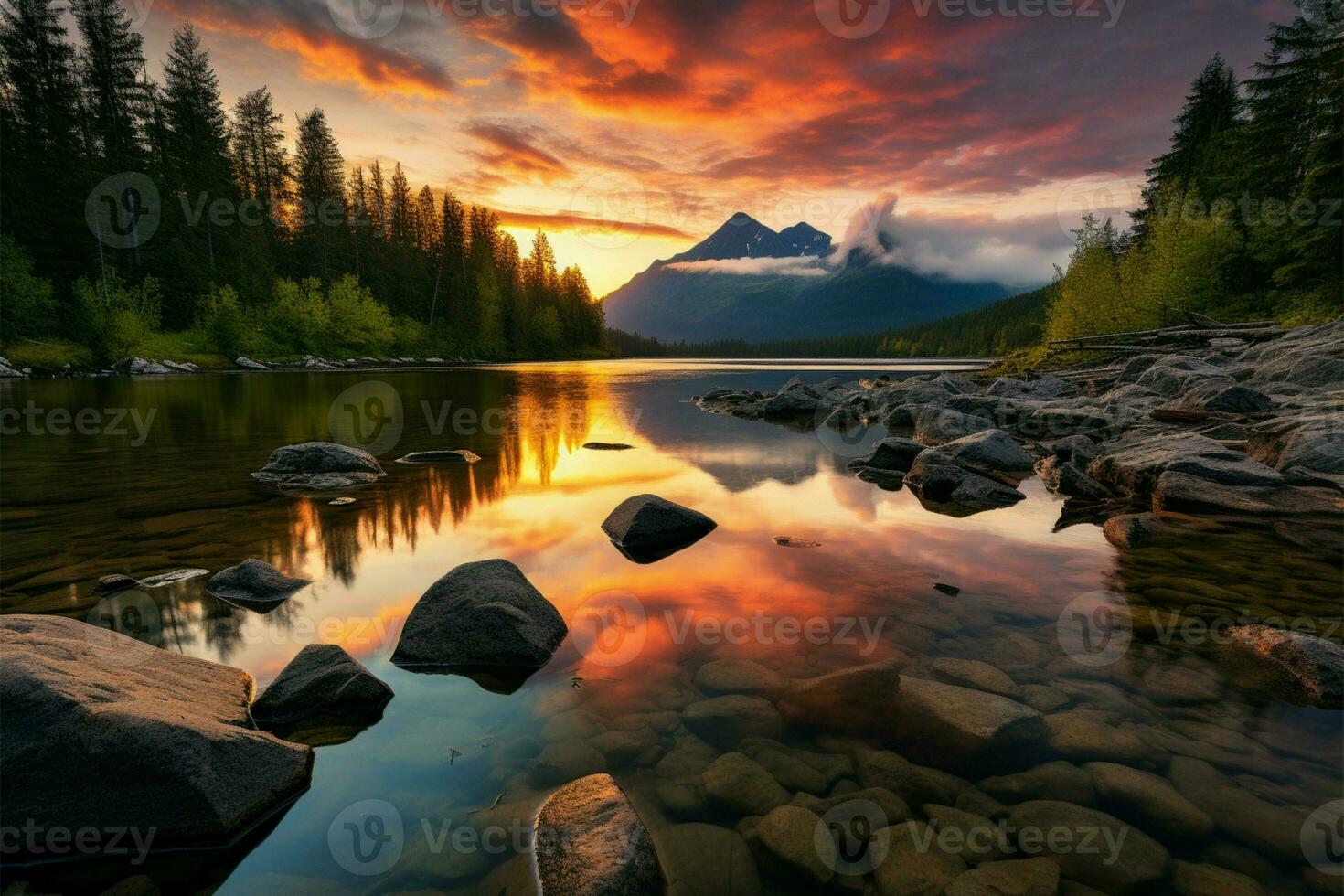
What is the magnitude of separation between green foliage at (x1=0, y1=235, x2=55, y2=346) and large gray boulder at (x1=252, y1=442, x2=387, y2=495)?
5105cm

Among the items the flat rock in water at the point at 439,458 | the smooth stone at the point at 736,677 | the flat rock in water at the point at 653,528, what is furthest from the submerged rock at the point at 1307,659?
the flat rock in water at the point at 439,458

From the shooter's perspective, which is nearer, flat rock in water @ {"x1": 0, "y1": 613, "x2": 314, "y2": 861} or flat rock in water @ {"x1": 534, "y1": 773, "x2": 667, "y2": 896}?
flat rock in water @ {"x1": 534, "y1": 773, "x2": 667, "y2": 896}

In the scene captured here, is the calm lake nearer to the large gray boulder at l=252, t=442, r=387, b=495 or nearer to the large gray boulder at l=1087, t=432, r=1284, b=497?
the large gray boulder at l=252, t=442, r=387, b=495

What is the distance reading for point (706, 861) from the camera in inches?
122

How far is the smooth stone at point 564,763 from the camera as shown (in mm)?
3686

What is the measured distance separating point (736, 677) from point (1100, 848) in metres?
2.53

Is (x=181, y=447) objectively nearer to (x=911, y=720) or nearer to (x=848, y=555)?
(x=848, y=555)

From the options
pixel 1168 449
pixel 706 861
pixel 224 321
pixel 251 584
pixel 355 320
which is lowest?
pixel 706 861

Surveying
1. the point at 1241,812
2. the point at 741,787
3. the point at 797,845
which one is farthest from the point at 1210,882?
the point at 741,787

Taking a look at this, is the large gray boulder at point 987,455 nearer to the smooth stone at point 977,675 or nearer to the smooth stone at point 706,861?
the smooth stone at point 977,675

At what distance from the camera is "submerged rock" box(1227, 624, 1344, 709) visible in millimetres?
4441

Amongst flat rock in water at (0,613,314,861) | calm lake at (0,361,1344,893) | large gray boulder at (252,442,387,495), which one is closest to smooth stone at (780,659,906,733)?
calm lake at (0,361,1344,893)

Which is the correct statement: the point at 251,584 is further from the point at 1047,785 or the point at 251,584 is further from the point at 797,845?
the point at 1047,785

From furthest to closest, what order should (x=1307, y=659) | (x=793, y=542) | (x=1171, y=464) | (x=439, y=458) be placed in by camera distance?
(x=439, y=458) < (x=1171, y=464) < (x=793, y=542) < (x=1307, y=659)
